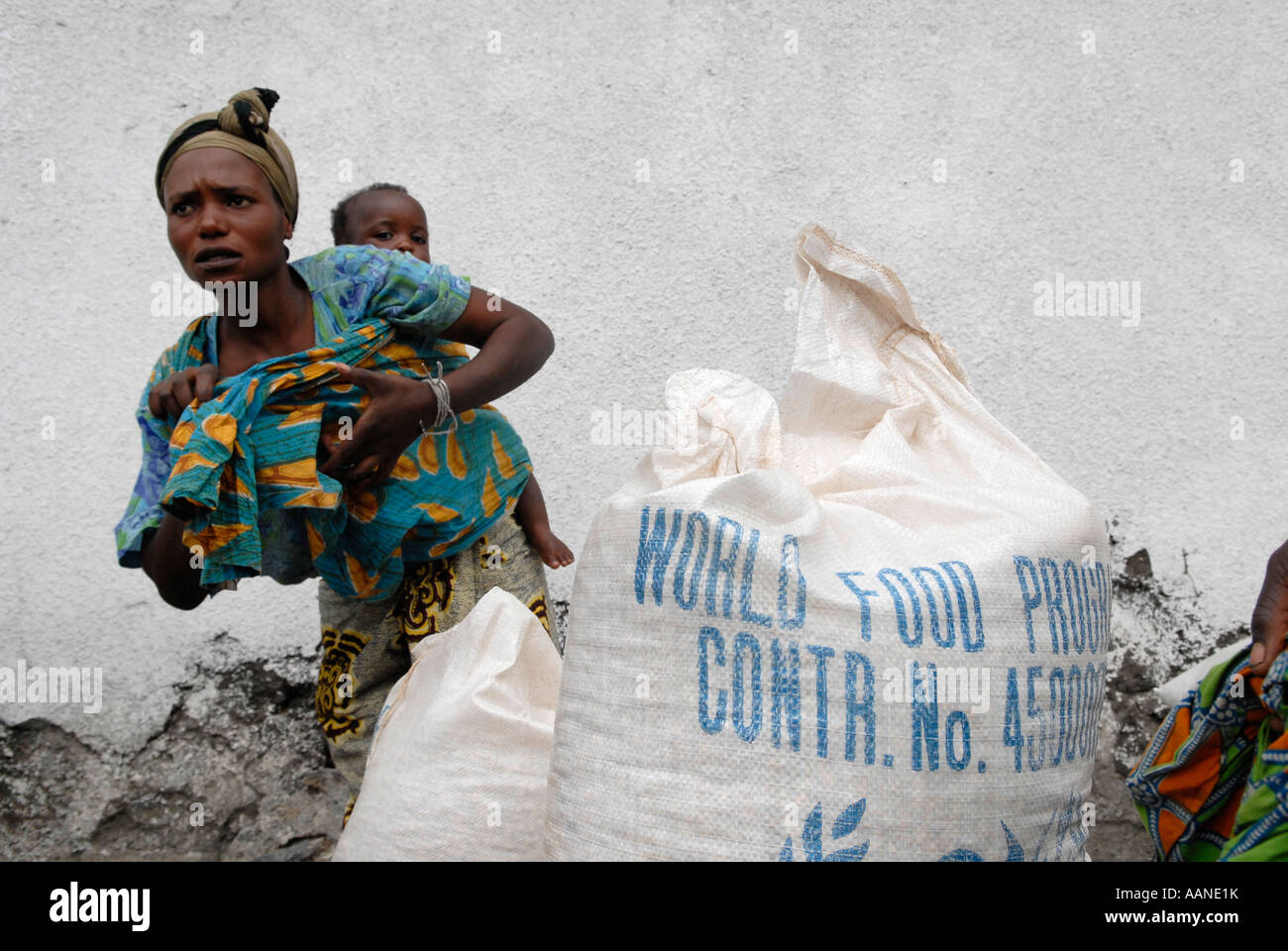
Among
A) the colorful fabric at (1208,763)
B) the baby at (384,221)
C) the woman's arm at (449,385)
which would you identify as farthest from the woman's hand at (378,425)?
the colorful fabric at (1208,763)

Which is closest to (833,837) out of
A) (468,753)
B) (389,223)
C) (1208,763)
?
(468,753)

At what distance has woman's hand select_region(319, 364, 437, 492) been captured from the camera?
1.46 meters

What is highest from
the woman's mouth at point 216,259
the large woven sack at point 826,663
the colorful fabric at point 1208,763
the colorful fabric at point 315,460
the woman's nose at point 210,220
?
the woman's nose at point 210,220

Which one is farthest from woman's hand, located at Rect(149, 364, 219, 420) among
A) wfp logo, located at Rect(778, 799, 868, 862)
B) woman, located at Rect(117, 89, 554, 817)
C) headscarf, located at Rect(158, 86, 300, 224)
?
wfp logo, located at Rect(778, 799, 868, 862)

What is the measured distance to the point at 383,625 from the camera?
179cm

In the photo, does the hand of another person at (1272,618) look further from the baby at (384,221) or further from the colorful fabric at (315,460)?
the baby at (384,221)

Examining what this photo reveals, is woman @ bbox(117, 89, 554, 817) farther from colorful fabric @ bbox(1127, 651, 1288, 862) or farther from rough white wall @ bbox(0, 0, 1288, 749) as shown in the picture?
colorful fabric @ bbox(1127, 651, 1288, 862)

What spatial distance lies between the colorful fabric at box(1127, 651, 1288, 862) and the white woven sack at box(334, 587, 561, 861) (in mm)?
903

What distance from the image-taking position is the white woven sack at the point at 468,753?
1322 millimetres

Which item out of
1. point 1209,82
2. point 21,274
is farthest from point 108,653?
point 1209,82

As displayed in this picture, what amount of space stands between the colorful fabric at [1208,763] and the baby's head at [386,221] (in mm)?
1738

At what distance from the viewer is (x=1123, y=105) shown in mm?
2506

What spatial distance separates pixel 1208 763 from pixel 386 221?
1.90m

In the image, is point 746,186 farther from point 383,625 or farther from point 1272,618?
point 1272,618
